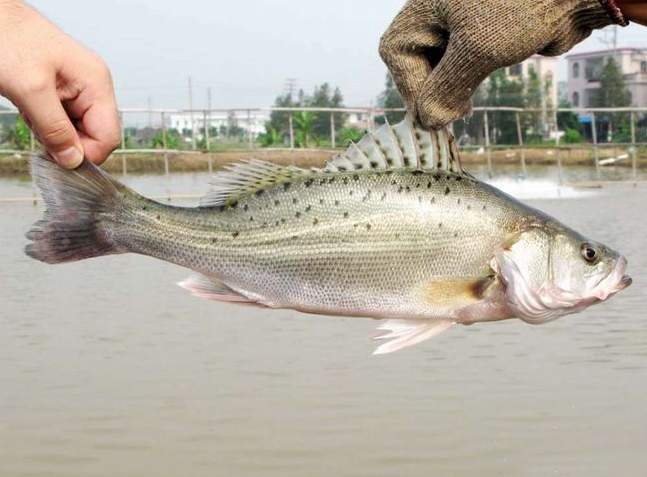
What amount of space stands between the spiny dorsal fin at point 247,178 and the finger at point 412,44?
51 centimetres

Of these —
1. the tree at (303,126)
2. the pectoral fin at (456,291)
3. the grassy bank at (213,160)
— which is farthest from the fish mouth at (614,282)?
the tree at (303,126)

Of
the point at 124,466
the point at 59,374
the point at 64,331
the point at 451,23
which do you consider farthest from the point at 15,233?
the point at 451,23

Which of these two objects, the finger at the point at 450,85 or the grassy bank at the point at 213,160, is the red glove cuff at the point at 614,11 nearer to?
the finger at the point at 450,85

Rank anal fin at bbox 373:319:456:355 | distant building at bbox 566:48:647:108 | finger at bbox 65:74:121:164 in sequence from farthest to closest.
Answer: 1. distant building at bbox 566:48:647:108
2. anal fin at bbox 373:319:456:355
3. finger at bbox 65:74:121:164

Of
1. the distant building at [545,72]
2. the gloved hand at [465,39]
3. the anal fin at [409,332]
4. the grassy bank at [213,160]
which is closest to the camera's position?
the anal fin at [409,332]

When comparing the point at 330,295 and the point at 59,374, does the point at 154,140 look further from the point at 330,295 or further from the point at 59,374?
the point at 330,295

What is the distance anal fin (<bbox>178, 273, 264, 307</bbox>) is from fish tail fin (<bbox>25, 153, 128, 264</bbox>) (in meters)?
0.30

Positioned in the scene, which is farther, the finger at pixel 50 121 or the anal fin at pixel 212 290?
the anal fin at pixel 212 290

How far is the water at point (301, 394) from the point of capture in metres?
7.61

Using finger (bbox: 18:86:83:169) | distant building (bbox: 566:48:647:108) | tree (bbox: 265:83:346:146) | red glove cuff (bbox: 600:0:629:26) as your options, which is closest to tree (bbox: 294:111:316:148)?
tree (bbox: 265:83:346:146)

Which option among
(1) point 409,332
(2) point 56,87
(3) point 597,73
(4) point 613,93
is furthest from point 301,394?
(3) point 597,73

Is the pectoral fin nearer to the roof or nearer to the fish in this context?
the fish

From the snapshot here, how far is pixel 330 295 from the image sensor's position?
349 centimetres

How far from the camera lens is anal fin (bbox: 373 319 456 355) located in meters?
3.50
